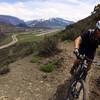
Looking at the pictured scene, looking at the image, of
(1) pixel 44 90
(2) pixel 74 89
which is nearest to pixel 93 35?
(2) pixel 74 89

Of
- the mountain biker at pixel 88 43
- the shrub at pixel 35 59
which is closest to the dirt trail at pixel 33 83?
the shrub at pixel 35 59

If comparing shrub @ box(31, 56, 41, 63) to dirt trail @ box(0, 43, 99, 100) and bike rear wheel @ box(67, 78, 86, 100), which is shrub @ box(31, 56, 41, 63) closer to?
dirt trail @ box(0, 43, 99, 100)

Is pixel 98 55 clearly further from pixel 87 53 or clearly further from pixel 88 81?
pixel 87 53

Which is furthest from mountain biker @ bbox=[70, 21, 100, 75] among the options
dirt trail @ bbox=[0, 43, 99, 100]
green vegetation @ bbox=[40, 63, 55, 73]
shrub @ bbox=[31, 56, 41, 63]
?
shrub @ bbox=[31, 56, 41, 63]

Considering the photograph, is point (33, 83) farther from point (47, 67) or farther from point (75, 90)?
point (75, 90)

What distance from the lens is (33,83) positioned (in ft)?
43.8

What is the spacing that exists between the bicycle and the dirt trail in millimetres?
1685

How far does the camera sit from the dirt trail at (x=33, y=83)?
12.0m

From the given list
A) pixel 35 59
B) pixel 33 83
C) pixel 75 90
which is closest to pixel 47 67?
pixel 33 83

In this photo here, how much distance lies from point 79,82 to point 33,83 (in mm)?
4508

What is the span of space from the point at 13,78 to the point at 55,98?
10.6 ft

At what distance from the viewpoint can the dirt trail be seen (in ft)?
39.5

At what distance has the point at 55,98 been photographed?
11352mm

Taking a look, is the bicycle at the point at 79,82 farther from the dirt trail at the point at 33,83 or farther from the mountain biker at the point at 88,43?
the dirt trail at the point at 33,83
